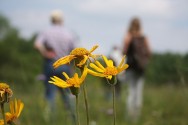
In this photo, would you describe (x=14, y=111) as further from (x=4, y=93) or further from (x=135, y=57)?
(x=135, y=57)

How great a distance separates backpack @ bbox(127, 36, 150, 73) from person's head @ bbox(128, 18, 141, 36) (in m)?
0.12

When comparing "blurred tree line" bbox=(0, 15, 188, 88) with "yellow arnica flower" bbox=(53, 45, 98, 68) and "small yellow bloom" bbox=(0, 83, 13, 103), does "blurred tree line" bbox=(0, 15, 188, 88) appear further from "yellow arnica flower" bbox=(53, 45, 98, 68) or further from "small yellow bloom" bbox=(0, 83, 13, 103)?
"small yellow bloom" bbox=(0, 83, 13, 103)

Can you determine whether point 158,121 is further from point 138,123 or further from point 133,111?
point 133,111

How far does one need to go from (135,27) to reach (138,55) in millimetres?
383

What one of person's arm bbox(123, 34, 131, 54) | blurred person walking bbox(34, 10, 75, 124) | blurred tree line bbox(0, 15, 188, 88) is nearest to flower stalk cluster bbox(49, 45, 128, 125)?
blurred person walking bbox(34, 10, 75, 124)

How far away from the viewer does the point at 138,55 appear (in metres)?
6.42

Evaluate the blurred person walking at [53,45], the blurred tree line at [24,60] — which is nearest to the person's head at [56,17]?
the blurred person walking at [53,45]

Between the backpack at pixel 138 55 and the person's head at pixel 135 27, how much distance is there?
0.38 ft

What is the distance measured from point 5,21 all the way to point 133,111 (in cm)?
4144

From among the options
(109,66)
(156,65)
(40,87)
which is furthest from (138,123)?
(156,65)

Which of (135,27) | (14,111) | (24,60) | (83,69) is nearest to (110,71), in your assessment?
(83,69)

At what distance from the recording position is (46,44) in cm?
532

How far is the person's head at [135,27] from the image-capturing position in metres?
6.21

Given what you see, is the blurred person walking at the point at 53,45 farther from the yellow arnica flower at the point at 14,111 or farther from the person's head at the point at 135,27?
the yellow arnica flower at the point at 14,111
